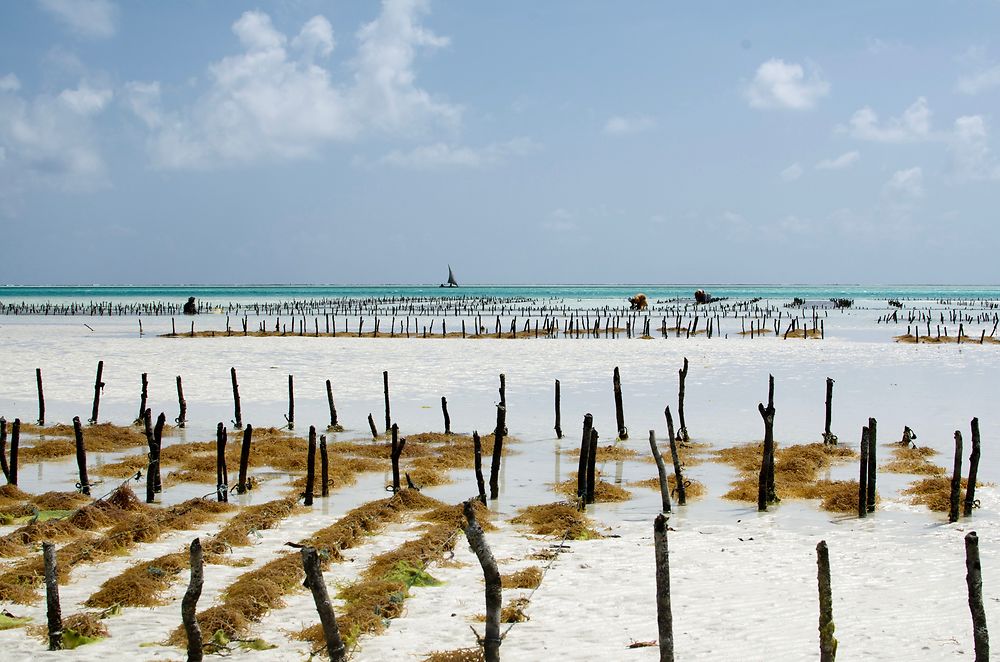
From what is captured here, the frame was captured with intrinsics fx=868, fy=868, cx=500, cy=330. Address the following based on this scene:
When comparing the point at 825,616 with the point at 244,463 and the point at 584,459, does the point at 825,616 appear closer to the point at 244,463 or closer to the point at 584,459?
the point at 584,459

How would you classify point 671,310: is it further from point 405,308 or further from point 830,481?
point 830,481

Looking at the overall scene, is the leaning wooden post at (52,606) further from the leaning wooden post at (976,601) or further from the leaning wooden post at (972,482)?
the leaning wooden post at (972,482)

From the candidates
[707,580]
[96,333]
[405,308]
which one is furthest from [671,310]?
[707,580]

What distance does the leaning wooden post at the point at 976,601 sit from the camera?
5438 millimetres

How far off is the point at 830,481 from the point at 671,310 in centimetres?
6405

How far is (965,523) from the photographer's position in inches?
413

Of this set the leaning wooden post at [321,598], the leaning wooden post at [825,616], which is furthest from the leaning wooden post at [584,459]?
the leaning wooden post at [321,598]

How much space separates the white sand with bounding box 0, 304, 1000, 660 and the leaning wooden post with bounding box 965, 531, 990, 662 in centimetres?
122

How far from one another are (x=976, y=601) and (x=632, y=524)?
5.44m

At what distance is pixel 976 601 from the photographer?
18.4ft

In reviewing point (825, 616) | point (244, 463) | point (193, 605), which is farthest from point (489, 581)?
point (244, 463)

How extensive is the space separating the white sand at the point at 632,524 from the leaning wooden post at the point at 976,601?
3.99 ft

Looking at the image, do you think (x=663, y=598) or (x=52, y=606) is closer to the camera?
→ (x=663, y=598)

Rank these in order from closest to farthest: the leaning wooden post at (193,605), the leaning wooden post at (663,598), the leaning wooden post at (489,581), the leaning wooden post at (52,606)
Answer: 1. the leaning wooden post at (489,581)
2. the leaning wooden post at (663,598)
3. the leaning wooden post at (193,605)
4. the leaning wooden post at (52,606)
